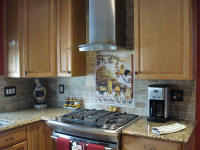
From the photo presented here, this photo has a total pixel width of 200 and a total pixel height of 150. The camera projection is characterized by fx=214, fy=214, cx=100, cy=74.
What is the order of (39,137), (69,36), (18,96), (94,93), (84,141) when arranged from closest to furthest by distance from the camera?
(84,141), (39,137), (69,36), (94,93), (18,96)

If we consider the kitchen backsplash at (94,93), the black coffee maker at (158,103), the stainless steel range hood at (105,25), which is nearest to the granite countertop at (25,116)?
the kitchen backsplash at (94,93)

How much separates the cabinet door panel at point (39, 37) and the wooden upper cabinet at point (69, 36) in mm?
86

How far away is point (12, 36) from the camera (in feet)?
8.61

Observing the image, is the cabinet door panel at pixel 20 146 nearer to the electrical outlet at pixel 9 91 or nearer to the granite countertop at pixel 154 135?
the electrical outlet at pixel 9 91

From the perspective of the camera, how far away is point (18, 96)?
9.69 feet

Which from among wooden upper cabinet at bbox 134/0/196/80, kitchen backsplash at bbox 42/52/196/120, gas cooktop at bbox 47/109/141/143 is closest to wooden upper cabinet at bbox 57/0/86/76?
kitchen backsplash at bbox 42/52/196/120

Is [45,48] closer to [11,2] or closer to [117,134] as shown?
[11,2]

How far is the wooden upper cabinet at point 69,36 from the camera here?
254cm

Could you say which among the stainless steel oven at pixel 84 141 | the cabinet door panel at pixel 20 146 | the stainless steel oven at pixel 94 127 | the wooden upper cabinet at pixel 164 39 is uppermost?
the wooden upper cabinet at pixel 164 39

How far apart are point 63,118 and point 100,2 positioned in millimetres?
1312

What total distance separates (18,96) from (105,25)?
1596 millimetres

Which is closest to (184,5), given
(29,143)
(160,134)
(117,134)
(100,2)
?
(100,2)

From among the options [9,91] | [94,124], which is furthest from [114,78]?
[9,91]

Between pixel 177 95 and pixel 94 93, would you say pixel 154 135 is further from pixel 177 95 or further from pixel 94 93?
pixel 94 93
